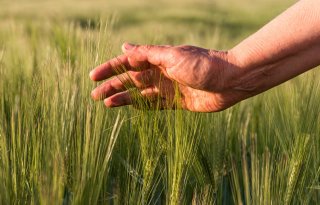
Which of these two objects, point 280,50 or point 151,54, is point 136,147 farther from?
point 280,50

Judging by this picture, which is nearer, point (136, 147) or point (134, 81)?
point (136, 147)

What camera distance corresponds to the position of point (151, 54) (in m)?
1.51

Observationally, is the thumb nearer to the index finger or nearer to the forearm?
the index finger

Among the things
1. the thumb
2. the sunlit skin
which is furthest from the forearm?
the thumb

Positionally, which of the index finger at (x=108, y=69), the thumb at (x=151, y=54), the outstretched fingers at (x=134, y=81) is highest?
the thumb at (x=151, y=54)

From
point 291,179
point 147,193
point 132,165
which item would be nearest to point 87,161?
point 147,193

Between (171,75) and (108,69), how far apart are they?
0.45 ft

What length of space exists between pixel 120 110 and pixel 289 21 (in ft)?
1.32

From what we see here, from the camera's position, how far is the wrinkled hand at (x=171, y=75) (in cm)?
146

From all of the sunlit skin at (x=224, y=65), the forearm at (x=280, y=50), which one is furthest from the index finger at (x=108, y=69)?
the forearm at (x=280, y=50)

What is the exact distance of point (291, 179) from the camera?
132 centimetres

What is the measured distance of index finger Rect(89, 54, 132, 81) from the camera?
1.46 meters

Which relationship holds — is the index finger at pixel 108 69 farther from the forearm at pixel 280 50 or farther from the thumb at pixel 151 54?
the forearm at pixel 280 50

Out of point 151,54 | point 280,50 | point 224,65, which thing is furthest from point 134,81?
point 280,50
